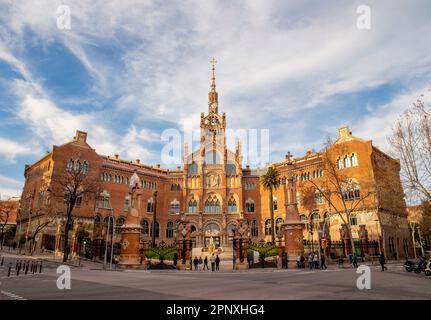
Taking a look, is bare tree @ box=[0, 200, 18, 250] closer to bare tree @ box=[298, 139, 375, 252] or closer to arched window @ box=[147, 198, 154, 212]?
arched window @ box=[147, 198, 154, 212]

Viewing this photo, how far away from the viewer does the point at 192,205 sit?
6091 centimetres

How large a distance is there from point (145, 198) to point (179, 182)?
7452 millimetres

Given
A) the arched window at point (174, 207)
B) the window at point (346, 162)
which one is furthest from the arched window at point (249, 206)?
the window at point (346, 162)

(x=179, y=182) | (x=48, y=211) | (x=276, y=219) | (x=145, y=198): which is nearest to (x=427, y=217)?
(x=276, y=219)

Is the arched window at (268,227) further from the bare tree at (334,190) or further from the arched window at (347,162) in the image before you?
the arched window at (347,162)

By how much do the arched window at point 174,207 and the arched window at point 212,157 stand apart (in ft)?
31.9

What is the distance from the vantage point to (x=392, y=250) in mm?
44844

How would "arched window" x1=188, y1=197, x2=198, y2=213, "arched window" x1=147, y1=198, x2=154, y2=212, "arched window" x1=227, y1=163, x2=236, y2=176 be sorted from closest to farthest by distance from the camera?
"arched window" x1=188, y1=197, x2=198, y2=213, "arched window" x1=147, y1=198, x2=154, y2=212, "arched window" x1=227, y1=163, x2=236, y2=176

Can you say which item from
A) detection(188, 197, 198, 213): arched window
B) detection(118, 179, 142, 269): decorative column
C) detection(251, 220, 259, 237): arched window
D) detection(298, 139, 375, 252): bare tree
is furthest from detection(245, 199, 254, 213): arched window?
detection(118, 179, 142, 269): decorative column

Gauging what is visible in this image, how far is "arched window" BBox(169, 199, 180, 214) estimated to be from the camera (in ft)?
204

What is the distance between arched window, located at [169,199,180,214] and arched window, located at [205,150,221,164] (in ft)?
31.9
